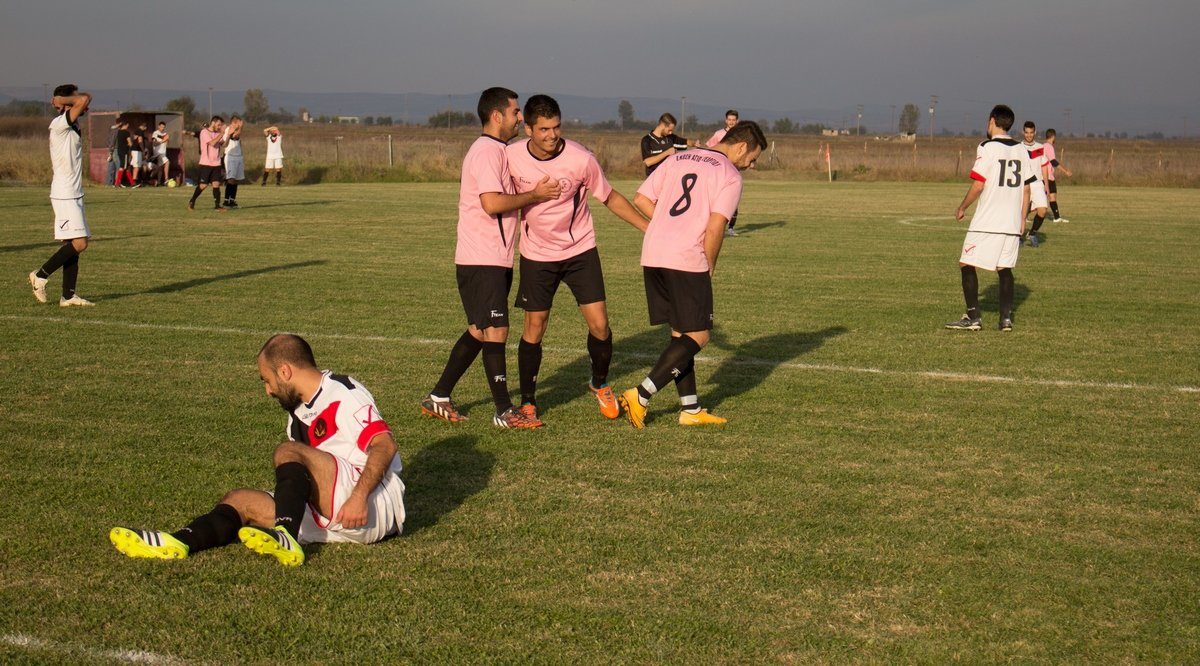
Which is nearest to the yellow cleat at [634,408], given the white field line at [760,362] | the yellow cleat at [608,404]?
the yellow cleat at [608,404]

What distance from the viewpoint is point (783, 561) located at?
4914 millimetres

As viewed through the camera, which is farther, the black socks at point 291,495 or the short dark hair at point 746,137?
the short dark hair at point 746,137

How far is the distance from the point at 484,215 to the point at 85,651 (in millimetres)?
3831

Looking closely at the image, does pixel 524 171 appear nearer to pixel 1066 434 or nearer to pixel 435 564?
pixel 435 564

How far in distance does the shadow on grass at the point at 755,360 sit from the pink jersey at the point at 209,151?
1832 centimetres

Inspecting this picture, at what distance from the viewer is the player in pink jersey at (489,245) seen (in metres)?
7.00

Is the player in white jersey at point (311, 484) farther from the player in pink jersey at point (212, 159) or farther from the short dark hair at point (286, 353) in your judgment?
the player in pink jersey at point (212, 159)

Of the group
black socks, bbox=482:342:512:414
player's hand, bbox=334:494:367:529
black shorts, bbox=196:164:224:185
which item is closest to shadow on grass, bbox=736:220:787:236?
black shorts, bbox=196:164:224:185

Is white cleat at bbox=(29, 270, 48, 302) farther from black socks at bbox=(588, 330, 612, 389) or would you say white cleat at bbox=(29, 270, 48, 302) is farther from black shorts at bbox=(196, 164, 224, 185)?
black shorts at bbox=(196, 164, 224, 185)

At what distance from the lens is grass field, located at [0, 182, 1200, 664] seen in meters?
4.21

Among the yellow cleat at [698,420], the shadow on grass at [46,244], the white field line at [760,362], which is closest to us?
the yellow cleat at [698,420]

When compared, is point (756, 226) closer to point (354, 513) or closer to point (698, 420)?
point (698, 420)

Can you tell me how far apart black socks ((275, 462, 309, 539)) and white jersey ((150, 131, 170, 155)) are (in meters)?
33.2

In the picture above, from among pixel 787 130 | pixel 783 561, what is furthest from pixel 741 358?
pixel 787 130
